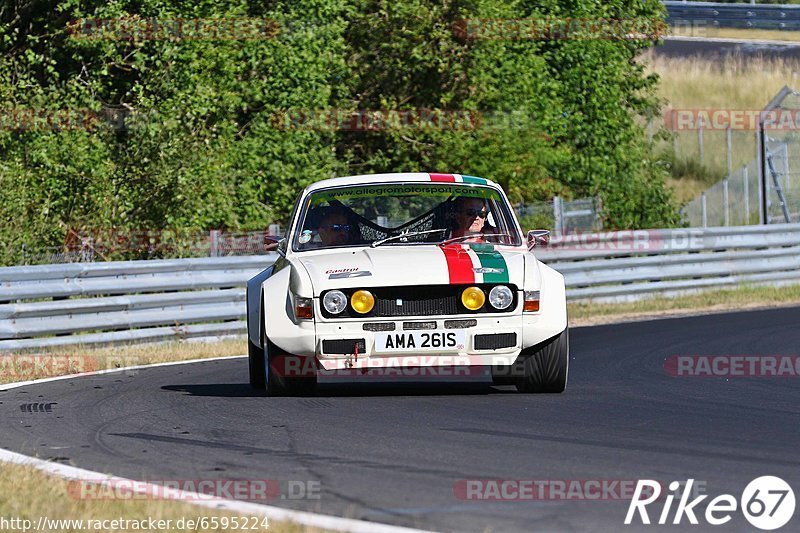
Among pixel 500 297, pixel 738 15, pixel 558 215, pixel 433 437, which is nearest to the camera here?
pixel 433 437

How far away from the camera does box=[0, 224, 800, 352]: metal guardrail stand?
14.1 m

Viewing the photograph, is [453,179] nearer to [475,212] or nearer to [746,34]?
[475,212]

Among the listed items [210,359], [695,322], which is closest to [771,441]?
[210,359]

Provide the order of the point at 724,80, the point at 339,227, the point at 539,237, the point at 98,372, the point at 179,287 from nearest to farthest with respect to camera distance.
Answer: the point at 539,237 < the point at 339,227 < the point at 98,372 < the point at 179,287 < the point at 724,80

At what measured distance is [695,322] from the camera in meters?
16.8

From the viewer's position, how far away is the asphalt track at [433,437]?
5453 mm

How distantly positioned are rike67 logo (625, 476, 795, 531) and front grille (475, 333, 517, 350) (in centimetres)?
312

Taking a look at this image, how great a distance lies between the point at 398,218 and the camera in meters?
10.3

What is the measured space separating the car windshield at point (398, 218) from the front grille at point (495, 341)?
1.16 meters

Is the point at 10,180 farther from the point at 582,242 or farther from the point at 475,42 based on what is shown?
the point at 475,42

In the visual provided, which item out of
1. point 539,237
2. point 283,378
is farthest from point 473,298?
point 283,378

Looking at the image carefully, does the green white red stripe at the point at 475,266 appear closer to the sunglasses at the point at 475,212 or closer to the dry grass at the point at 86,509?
the sunglasses at the point at 475,212

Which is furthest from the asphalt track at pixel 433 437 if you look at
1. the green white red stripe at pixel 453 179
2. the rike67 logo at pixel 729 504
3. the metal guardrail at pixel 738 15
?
the metal guardrail at pixel 738 15

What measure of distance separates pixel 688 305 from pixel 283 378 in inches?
462
